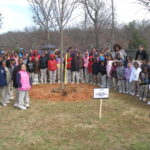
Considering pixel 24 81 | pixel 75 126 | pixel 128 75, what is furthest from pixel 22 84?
pixel 128 75

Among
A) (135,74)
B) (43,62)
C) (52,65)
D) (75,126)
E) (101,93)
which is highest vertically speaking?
(43,62)

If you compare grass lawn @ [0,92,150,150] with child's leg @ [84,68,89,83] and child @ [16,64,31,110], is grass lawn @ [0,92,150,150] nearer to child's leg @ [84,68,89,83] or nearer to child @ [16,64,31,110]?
child @ [16,64,31,110]

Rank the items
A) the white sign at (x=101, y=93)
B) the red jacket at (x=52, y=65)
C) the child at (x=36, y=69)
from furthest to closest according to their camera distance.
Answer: the red jacket at (x=52, y=65) → the child at (x=36, y=69) → the white sign at (x=101, y=93)

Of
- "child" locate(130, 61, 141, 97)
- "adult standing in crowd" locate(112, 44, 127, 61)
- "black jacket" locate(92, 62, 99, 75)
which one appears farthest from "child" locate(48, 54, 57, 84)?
"child" locate(130, 61, 141, 97)

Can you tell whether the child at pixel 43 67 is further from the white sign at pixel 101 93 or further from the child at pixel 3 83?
the white sign at pixel 101 93

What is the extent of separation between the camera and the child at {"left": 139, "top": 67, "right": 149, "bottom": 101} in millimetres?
9828

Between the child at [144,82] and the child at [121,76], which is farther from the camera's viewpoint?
the child at [121,76]

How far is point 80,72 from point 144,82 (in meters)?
5.38

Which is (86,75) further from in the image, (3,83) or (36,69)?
(3,83)

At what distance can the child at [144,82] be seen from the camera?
9.83 meters

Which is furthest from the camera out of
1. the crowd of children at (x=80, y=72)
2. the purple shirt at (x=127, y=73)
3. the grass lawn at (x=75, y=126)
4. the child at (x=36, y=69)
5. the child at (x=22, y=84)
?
the child at (x=36, y=69)

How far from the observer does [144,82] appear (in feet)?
32.4

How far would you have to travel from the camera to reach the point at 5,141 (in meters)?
5.83

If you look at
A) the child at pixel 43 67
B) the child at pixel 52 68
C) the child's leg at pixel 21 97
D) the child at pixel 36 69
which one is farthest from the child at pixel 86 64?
the child's leg at pixel 21 97
